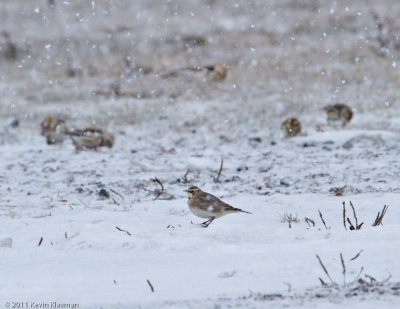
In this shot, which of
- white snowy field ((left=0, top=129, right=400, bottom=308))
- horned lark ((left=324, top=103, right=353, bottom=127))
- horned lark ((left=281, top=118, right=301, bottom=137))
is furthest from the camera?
horned lark ((left=324, top=103, right=353, bottom=127))

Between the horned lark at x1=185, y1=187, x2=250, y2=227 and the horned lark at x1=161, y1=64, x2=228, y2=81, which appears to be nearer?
the horned lark at x1=185, y1=187, x2=250, y2=227

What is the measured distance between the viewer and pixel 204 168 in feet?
28.8

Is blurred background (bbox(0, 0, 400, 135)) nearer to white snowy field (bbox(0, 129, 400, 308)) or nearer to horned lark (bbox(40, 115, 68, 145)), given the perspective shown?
horned lark (bbox(40, 115, 68, 145))

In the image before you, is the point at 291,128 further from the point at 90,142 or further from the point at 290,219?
the point at 290,219

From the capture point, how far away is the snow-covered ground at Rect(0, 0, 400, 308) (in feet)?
12.6

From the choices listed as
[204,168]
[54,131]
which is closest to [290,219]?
[204,168]

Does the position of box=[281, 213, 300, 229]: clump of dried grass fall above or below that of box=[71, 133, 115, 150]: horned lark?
above

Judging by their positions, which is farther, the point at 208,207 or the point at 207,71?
the point at 207,71

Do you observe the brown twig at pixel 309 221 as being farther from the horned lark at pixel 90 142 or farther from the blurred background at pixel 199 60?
the blurred background at pixel 199 60

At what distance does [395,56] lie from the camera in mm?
19844

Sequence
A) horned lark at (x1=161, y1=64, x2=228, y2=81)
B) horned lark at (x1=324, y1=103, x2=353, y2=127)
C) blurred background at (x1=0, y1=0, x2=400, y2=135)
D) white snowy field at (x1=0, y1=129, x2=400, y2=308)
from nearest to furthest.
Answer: white snowy field at (x1=0, y1=129, x2=400, y2=308)
horned lark at (x1=324, y1=103, x2=353, y2=127)
blurred background at (x1=0, y1=0, x2=400, y2=135)
horned lark at (x1=161, y1=64, x2=228, y2=81)

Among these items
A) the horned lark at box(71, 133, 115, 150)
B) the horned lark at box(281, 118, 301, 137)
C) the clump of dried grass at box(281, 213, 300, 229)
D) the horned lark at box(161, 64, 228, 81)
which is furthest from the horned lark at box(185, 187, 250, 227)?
the horned lark at box(161, 64, 228, 81)

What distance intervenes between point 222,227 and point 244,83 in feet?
41.4

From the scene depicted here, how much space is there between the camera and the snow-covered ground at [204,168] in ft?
12.6
